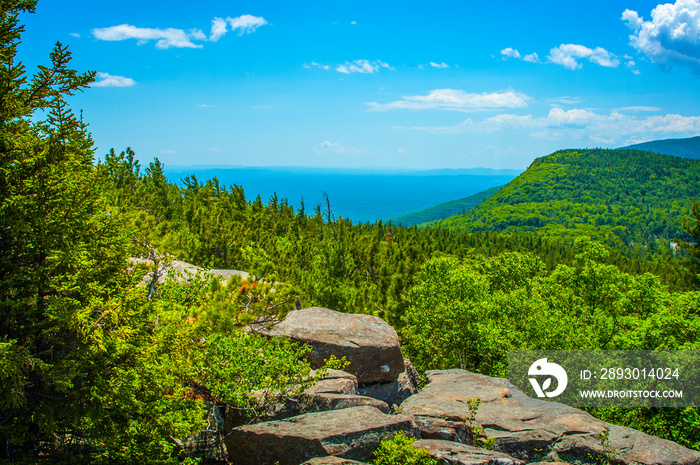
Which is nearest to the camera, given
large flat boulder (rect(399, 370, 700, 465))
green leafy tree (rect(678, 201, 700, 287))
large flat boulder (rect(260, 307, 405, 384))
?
large flat boulder (rect(399, 370, 700, 465))

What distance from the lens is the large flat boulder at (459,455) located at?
1022cm

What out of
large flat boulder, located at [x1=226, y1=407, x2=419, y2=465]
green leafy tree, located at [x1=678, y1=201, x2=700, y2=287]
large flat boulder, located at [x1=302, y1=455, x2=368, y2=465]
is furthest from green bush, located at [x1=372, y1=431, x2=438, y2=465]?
green leafy tree, located at [x1=678, y1=201, x2=700, y2=287]

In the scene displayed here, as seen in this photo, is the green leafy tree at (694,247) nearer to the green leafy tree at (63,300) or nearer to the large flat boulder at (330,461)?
the large flat boulder at (330,461)

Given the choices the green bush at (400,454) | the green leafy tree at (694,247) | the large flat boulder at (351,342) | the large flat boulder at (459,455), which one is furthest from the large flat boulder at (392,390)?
the green leafy tree at (694,247)

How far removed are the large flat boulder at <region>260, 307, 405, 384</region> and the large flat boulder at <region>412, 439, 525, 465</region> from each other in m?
5.82

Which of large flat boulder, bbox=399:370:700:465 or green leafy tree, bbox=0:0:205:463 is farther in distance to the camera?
large flat boulder, bbox=399:370:700:465

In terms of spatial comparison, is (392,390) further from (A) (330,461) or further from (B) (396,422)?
(A) (330,461)

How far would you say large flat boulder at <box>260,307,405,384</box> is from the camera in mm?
16406

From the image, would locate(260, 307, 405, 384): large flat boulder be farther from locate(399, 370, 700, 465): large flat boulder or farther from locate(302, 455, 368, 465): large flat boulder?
locate(302, 455, 368, 465): large flat boulder

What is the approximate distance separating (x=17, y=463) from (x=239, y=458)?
4944 millimetres

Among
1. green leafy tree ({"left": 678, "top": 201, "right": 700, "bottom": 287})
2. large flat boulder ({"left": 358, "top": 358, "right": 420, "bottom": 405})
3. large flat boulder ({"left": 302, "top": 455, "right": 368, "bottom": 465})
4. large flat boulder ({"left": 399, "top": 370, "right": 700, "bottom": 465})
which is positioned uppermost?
green leafy tree ({"left": 678, "top": 201, "right": 700, "bottom": 287})

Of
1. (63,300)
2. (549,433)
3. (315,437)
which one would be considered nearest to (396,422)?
(315,437)

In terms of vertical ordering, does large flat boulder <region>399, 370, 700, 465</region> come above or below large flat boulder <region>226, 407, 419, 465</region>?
below

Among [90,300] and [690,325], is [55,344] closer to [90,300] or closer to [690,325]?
[90,300]
